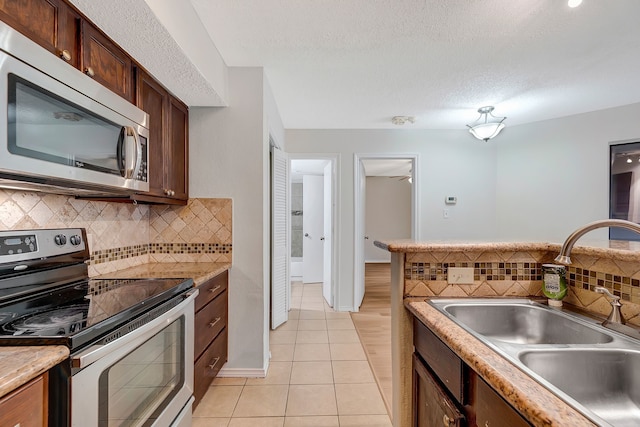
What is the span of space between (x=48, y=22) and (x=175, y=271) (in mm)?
1349

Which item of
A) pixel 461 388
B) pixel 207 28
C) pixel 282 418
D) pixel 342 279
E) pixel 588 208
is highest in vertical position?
pixel 207 28

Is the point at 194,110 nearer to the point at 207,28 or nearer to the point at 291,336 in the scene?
the point at 207,28

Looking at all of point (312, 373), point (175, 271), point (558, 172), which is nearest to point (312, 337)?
point (312, 373)

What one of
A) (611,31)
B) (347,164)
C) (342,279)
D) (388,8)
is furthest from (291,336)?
(611,31)

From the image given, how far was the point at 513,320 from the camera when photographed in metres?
1.24

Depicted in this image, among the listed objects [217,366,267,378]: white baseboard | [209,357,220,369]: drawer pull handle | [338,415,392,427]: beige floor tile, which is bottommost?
[338,415,392,427]: beige floor tile

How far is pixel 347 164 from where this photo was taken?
3.89 meters

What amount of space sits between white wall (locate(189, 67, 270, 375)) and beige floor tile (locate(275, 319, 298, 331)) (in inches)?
37.1

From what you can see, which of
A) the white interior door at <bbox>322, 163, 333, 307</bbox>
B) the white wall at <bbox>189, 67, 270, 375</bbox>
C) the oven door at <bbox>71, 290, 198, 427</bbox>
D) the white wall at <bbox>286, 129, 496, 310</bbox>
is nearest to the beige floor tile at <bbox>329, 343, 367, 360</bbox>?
the white wall at <bbox>189, 67, 270, 375</bbox>

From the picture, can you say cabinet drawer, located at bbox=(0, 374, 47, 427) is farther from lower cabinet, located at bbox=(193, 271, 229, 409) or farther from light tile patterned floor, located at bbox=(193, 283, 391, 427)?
light tile patterned floor, located at bbox=(193, 283, 391, 427)

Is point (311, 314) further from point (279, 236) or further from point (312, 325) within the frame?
point (279, 236)

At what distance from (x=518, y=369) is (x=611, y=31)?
2.36 m

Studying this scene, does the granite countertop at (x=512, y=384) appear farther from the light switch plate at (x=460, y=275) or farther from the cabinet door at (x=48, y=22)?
the cabinet door at (x=48, y=22)

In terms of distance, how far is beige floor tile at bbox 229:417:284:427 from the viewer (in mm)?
1765
